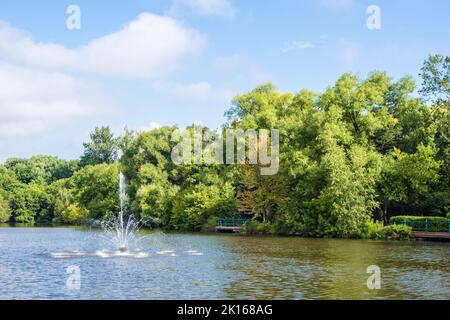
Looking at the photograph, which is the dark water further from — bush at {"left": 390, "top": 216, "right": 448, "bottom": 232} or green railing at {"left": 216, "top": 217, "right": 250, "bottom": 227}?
green railing at {"left": 216, "top": 217, "right": 250, "bottom": 227}

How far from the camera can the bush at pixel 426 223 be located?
4475 centimetres

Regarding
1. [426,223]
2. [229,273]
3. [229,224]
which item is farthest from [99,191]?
[229,273]

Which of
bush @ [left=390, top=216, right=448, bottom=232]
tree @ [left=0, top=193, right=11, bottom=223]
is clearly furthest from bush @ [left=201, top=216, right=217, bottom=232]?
tree @ [left=0, top=193, right=11, bottom=223]

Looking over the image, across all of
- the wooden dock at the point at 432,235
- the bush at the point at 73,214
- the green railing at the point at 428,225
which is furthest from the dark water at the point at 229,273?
the bush at the point at 73,214

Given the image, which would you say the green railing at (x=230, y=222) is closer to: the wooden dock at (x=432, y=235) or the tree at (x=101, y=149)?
the wooden dock at (x=432, y=235)

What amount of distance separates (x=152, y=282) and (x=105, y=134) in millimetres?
107172

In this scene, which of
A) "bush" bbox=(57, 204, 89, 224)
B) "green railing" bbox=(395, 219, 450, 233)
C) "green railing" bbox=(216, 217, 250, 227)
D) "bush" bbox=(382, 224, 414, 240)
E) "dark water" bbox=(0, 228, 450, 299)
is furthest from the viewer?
"bush" bbox=(57, 204, 89, 224)

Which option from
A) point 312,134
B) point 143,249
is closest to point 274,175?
point 312,134

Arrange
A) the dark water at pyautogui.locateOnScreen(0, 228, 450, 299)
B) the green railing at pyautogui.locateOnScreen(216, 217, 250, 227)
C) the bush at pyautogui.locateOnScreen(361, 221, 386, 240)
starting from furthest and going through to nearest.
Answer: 1. the green railing at pyautogui.locateOnScreen(216, 217, 250, 227)
2. the bush at pyautogui.locateOnScreen(361, 221, 386, 240)
3. the dark water at pyautogui.locateOnScreen(0, 228, 450, 299)

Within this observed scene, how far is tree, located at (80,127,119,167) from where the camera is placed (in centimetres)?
12300

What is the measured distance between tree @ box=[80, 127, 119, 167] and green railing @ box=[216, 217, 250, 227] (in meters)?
64.4

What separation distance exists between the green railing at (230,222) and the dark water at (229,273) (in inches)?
895
